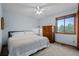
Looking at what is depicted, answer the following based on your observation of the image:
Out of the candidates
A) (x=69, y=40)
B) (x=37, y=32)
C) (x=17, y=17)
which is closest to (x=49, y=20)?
(x=37, y=32)

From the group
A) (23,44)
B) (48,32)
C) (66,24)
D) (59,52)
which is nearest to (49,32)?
(48,32)

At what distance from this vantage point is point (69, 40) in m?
3.42

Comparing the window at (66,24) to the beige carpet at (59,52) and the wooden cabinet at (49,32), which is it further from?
the beige carpet at (59,52)

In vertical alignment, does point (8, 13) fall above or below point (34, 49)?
above

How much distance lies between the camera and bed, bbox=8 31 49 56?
6.67 ft

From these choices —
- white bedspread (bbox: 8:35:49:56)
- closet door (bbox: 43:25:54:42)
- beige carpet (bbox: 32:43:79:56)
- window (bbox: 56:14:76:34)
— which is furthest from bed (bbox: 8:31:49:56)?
Answer: window (bbox: 56:14:76:34)

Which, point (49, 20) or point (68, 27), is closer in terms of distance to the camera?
point (68, 27)

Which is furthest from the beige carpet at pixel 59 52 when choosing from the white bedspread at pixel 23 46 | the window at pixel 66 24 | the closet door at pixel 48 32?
the closet door at pixel 48 32

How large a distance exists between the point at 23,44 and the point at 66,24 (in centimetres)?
235

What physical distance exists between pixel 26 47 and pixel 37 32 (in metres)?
1.41

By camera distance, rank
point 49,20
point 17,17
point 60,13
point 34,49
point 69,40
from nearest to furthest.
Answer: point 34,49 < point 17,17 < point 69,40 < point 60,13 < point 49,20

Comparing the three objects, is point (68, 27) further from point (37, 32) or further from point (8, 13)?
point (8, 13)

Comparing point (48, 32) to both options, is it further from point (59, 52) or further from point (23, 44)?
point (23, 44)

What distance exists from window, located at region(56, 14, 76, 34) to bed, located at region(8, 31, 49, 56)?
1133 mm
